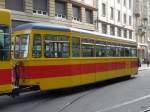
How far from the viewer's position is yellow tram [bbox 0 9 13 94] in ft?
42.0

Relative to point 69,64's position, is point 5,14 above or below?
above

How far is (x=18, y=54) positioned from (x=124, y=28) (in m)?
48.3

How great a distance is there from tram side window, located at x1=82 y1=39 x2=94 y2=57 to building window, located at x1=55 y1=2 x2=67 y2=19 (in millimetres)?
20226

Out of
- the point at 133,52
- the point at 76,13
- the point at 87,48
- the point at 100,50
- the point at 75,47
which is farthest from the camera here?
the point at 76,13

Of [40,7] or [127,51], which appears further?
[40,7]

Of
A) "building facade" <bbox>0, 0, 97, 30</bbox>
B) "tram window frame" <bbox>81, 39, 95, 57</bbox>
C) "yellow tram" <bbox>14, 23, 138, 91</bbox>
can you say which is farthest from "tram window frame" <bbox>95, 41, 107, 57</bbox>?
"building facade" <bbox>0, 0, 97, 30</bbox>

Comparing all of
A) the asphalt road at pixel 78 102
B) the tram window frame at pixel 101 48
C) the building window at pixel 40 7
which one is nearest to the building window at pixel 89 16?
the building window at pixel 40 7

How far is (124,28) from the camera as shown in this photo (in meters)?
62.3

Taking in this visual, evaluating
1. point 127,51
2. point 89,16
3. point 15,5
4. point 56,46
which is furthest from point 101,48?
point 89,16

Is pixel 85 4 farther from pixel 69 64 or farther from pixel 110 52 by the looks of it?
pixel 69 64

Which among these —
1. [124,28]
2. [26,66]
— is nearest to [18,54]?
[26,66]

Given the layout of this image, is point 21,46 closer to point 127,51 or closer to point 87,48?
point 87,48

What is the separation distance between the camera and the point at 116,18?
58.7 metres

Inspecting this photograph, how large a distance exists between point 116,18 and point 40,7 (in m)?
24.3
